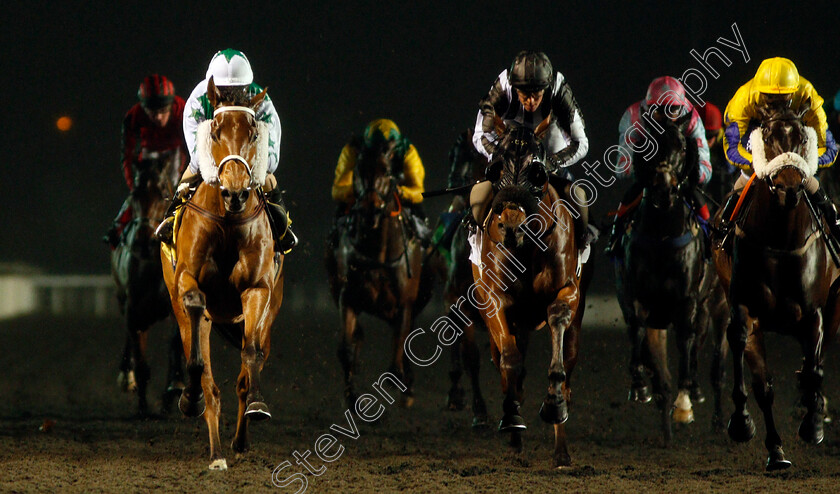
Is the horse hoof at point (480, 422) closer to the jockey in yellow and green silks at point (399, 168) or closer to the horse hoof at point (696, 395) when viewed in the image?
the horse hoof at point (696, 395)

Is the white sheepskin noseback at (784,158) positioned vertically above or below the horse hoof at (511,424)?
above

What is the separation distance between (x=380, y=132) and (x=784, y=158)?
3496 millimetres

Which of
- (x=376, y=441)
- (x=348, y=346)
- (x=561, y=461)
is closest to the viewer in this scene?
(x=561, y=461)

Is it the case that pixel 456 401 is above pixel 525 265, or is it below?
below

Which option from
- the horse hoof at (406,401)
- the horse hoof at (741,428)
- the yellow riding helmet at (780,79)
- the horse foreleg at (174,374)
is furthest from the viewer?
the horse hoof at (406,401)

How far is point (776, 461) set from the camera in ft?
18.2

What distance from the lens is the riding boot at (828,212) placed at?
5.74 meters

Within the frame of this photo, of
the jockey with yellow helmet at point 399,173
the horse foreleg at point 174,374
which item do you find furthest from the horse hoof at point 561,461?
the horse foreleg at point 174,374

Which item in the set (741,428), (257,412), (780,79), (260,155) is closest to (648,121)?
(780,79)

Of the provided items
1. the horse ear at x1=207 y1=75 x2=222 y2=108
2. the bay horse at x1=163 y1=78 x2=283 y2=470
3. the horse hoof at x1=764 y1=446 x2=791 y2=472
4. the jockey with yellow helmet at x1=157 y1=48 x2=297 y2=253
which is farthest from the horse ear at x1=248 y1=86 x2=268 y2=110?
the horse hoof at x1=764 y1=446 x2=791 y2=472

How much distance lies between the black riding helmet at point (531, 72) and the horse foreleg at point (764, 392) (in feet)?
5.93

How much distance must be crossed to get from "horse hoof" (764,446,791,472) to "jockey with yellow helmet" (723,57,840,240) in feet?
4.08

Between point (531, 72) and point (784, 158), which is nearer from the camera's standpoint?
point (784, 158)

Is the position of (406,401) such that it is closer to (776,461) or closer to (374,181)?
(374,181)
